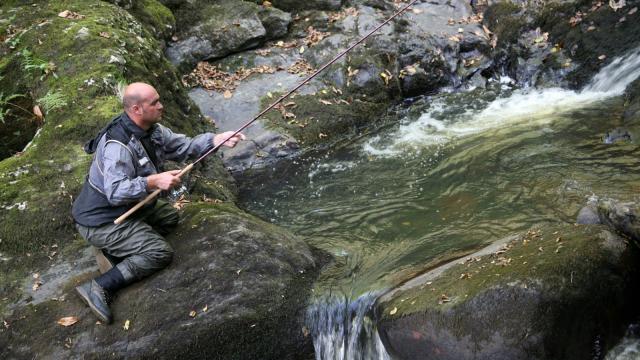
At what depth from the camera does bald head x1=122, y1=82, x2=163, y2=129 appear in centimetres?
532

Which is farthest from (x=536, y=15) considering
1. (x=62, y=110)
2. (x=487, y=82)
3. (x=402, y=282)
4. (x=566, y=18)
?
(x=62, y=110)

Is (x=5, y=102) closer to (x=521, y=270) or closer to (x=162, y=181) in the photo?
(x=162, y=181)

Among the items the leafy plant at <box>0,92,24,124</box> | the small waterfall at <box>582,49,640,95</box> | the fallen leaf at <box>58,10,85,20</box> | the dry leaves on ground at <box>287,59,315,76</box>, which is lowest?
the dry leaves on ground at <box>287,59,315,76</box>

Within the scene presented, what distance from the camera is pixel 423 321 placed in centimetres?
509

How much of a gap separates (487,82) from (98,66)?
852 centimetres

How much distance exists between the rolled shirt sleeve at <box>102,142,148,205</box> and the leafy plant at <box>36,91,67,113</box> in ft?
10.5

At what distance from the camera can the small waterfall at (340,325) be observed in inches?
230

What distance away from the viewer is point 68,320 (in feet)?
18.2

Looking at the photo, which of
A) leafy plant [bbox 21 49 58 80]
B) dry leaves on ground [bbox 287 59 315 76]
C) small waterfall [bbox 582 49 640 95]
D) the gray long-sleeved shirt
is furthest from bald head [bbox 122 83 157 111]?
small waterfall [bbox 582 49 640 95]

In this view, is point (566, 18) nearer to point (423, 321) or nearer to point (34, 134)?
point (423, 321)

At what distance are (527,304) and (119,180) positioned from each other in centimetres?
383

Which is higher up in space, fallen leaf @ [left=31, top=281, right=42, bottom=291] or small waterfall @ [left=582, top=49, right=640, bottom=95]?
small waterfall @ [left=582, top=49, right=640, bottom=95]

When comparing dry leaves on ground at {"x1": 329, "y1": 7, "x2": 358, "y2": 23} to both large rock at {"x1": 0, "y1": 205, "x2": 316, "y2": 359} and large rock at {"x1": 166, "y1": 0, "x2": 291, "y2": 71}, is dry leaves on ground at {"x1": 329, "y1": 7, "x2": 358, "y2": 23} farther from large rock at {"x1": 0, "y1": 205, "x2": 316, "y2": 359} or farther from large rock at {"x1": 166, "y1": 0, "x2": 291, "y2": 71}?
large rock at {"x1": 0, "y1": 205, "x2": 316, "y2": 359}

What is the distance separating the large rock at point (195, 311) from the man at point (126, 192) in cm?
22
